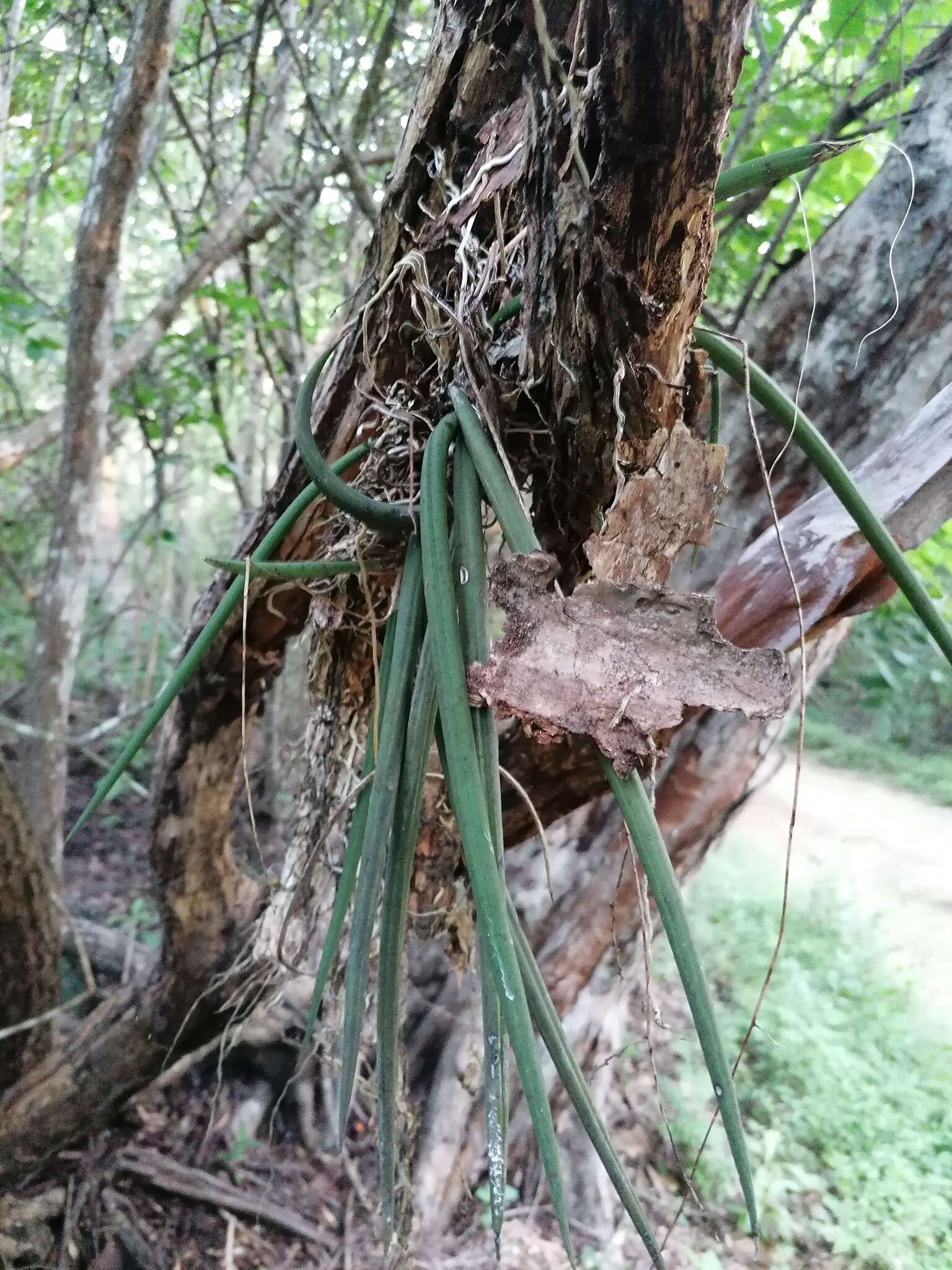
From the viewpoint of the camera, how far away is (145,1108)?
134 centimetres

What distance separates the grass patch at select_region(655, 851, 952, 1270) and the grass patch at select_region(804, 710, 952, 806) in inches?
67.9

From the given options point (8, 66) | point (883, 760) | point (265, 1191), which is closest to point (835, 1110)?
point (265, 1191)

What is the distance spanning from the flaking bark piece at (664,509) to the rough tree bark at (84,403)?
119 cm

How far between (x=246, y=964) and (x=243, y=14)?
2.21 meters

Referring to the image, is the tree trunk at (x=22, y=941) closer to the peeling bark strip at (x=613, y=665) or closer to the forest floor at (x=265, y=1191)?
the forest floor at (x=265, y=1191)

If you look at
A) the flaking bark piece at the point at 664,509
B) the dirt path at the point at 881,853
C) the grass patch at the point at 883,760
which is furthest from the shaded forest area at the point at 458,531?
the grass patch at the point at 883,760

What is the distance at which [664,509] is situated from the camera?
1.33 ft

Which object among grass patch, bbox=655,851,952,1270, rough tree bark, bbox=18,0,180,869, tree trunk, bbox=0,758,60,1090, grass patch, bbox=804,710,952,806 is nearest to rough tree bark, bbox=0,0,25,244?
rough tree bark, bbox=18,0,180,869

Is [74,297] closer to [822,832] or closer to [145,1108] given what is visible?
[145,1108]

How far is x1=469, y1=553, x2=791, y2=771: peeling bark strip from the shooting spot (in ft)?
1.03

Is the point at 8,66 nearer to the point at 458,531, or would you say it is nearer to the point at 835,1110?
the point at 458,531

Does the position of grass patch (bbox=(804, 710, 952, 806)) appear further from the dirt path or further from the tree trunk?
the tree trunk

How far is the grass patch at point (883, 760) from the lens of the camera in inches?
133

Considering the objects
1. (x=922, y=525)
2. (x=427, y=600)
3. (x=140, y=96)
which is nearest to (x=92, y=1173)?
(x=427, y=600)
